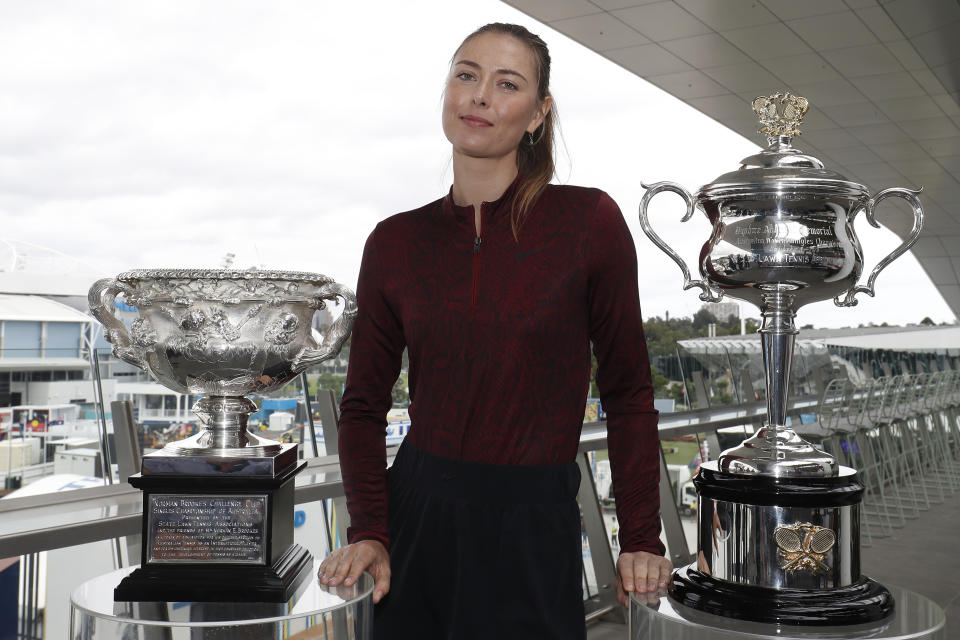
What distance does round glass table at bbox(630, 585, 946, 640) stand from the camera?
1.06m

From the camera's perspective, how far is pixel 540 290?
4.11 ft

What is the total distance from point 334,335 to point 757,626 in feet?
2.20

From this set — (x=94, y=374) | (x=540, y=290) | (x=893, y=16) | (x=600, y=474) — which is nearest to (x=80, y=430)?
(x=94, y=374)

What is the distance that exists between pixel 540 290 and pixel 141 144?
2606 mm

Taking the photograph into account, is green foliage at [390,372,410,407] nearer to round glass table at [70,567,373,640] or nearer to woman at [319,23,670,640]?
woman at [319,23,670,640]

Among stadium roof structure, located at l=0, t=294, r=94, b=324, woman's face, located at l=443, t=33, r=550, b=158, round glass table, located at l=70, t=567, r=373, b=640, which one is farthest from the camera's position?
stadium roof structure, located at l=0, t=294, r=94, b=324

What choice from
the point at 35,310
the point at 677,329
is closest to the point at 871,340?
the point at 677,329

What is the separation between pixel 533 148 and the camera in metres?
1.40

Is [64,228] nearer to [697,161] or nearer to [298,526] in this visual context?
[298,526]

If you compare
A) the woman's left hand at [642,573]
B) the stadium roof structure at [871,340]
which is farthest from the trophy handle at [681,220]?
the stadium roof structure at [871,340]

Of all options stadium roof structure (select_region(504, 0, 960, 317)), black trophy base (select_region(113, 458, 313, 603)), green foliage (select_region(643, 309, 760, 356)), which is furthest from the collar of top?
green foliage (select_region(643, 309, 760, 356))

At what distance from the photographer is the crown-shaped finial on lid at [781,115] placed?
4.19ft

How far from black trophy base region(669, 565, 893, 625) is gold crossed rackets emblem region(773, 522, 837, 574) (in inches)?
1.2

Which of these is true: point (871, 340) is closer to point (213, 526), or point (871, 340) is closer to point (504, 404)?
point (504, 404)
